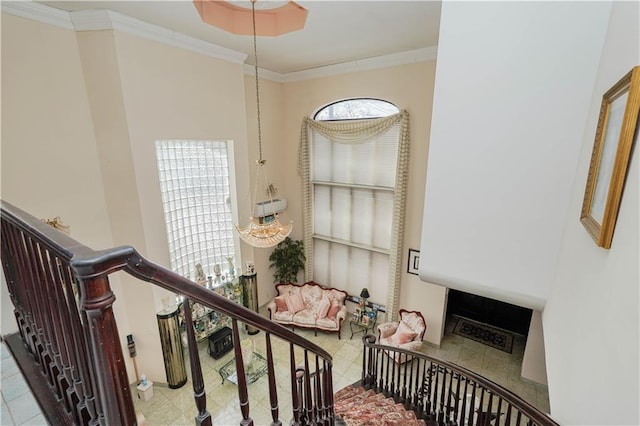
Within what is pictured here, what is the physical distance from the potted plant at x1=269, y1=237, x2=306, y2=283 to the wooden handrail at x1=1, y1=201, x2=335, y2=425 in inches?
205

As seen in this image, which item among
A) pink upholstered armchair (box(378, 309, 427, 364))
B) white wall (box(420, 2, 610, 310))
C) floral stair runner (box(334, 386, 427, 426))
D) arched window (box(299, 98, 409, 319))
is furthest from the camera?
arched window (box(299, 98, 409, 319))

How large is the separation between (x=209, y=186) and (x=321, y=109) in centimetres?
279

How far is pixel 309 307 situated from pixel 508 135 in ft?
16.7

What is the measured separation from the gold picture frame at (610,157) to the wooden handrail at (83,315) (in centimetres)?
152

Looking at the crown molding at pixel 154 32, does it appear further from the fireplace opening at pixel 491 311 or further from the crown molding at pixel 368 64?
the fireplace opening at pixel 491 311

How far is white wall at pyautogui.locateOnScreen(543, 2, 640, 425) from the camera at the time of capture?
1.03 metres

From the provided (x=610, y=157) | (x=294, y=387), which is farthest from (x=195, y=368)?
(x=610, y=157)

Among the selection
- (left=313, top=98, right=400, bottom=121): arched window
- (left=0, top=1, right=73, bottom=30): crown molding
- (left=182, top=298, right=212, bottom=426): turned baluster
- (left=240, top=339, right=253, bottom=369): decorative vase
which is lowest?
(left=240, top=339, right=253, bottom=369): decorative vase

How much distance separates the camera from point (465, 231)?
300cm

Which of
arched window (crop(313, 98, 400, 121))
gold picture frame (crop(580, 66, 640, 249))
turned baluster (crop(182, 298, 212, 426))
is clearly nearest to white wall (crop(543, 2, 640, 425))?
gold picture frame (crop(580, 66, 640, 249))

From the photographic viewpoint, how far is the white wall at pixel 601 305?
1.03 metres

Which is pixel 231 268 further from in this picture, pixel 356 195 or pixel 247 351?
pixel 356 195

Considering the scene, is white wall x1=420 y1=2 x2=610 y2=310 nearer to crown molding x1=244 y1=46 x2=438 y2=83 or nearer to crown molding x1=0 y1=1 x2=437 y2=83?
crown molding x1=244 y1=46 x2=438 y2=83

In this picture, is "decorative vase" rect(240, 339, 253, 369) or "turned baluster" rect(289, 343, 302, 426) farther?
"decorative vase" rect(240, 339, 253, 369)
